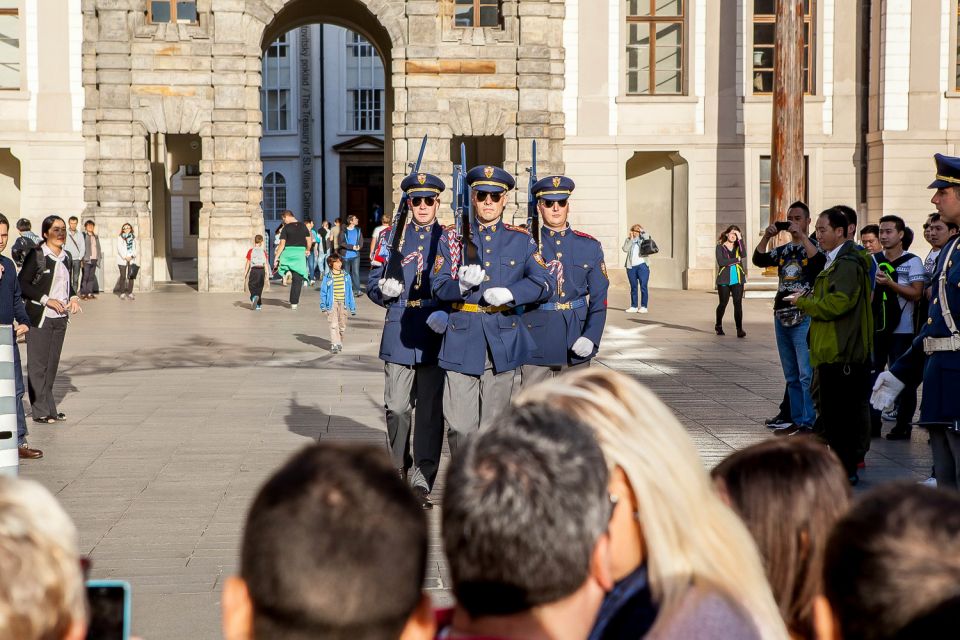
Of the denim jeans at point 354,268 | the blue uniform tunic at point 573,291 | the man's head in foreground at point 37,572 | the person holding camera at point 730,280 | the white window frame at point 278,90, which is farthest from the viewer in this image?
→ the white window frame at point 278,90

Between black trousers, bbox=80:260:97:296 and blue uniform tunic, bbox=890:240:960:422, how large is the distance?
20848 mm

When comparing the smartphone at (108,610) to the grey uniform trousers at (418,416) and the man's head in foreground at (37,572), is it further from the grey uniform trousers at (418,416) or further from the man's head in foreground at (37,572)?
the grey uniform trousers at (418,416)

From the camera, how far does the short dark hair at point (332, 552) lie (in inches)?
72.5

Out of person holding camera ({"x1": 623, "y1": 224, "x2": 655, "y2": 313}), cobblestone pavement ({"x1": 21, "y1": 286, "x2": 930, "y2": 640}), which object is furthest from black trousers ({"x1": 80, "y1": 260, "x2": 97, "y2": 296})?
person holding camera ({"x1": 623, "y1": 224, "x2": 655, "y2": 313})

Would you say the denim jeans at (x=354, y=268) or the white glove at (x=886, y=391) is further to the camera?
the denim jeans at (x=354, y=268)

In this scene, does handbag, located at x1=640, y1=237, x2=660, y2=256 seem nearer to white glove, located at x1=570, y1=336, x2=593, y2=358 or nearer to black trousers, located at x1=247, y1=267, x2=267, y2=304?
black trousers, located at x1=247, y1=267, x2=267, y2=304

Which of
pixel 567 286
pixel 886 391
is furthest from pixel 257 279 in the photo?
pixel 886 391

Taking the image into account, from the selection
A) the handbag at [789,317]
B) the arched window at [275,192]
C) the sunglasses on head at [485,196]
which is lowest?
the handbag at [789,317]

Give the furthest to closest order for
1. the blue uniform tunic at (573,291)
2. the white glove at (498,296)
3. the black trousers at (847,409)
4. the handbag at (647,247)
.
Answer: the handbag at (647,247), the blue uniform tunic at (573,291), the black trousers at (847,409), the white glove at (498,296)

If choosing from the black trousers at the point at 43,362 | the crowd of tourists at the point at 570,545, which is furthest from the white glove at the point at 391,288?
the crowd of tourists at the point at 570,545

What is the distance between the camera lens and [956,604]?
5.90 feet

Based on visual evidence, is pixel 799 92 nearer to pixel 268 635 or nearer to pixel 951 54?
pixel 951 54

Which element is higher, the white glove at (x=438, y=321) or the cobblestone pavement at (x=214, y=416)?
the white glove at (x=438, y=321)

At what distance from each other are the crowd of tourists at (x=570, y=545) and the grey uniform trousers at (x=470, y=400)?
189 inches
